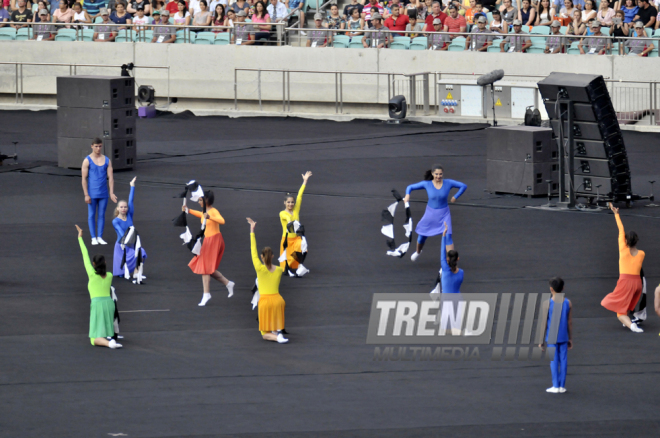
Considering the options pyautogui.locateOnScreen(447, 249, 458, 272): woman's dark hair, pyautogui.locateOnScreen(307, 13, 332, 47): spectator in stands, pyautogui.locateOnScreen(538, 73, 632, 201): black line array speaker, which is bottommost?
pyautogui.locateOnScreen(447, 249, 458, 272): woman's dark hair

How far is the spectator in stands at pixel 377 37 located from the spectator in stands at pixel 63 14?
10.7m

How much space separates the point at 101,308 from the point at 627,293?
610 cm

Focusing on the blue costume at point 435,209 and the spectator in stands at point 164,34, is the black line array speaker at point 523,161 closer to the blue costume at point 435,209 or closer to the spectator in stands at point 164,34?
the blue costume at point 435,209

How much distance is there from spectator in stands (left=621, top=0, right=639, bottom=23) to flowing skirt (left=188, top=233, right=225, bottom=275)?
20.5 m

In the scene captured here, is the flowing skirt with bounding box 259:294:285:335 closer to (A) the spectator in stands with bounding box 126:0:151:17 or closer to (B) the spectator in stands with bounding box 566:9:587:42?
(B) the spectator in stands with bounding box 566:9:587:42

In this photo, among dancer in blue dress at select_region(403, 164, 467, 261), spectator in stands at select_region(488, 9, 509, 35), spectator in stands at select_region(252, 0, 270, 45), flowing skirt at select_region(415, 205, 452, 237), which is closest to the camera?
dancer in blue dress at select_region(403, 164, 467, 261)

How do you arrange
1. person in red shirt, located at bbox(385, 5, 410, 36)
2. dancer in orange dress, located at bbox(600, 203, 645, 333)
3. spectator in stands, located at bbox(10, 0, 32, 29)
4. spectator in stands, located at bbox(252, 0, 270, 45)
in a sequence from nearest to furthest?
dancer in orange dress, located at bbox(600, 203, 645, 333), person in red shirt, located at bbox(385, 5, 410, 36), spectator in stands, located at bbox(252, 0, 270, 45), spectator in stands, located at bbox(10, 0, 32, 29)

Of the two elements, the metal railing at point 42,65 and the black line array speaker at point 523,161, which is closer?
the black line array speaker at point 523,161

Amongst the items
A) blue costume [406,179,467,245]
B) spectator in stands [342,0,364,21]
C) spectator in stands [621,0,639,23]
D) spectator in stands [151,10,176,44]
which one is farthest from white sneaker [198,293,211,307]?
spectator in stands [151,10,176,44]

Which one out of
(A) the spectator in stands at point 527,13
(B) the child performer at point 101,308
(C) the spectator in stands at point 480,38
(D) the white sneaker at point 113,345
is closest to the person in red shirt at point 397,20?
(C) the spectator in stands at point 480,38

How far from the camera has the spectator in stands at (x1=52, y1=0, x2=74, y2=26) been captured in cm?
3767

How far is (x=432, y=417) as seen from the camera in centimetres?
980

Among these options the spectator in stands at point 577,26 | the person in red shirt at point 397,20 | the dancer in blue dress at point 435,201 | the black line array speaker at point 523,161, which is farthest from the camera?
the person in red shirt at point 397,20

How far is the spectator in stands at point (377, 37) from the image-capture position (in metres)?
34.6
